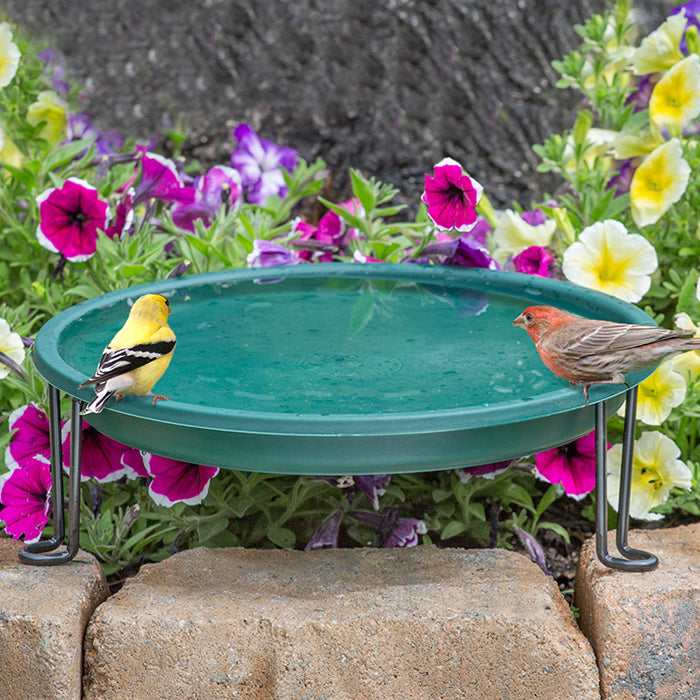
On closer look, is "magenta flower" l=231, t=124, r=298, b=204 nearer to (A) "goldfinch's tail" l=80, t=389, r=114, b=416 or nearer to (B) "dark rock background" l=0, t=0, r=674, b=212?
(B) "dark rock background" l=0, t=0, r=674, b=212

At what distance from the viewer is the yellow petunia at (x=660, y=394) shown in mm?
1741

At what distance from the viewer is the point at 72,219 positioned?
207 centimetres

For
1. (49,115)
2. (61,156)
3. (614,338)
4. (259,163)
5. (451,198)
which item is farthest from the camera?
(259,163)

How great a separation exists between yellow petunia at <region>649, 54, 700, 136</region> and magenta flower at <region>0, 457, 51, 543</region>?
160cm

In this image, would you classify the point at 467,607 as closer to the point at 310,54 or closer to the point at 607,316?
the point at 607,316

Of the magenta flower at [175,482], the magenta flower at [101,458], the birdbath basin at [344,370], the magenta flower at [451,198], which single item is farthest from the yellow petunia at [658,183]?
the magenta flower at [101,458]

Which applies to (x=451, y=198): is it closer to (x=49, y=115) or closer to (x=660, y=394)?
(x=660, y=394)

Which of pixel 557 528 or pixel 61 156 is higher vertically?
pixel 61 156

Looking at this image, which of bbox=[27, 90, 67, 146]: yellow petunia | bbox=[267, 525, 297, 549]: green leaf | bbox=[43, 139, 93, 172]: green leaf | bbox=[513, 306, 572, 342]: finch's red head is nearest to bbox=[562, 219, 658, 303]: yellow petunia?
bbox=[513, 306, 572, 342]: finch's red head

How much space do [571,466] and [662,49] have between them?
111 cm

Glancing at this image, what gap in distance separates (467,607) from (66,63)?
2.52 m

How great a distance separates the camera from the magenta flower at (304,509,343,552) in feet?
5.51

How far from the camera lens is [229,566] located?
4.96 feet

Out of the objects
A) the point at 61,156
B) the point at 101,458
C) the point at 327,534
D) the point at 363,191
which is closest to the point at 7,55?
the point at 61,156
